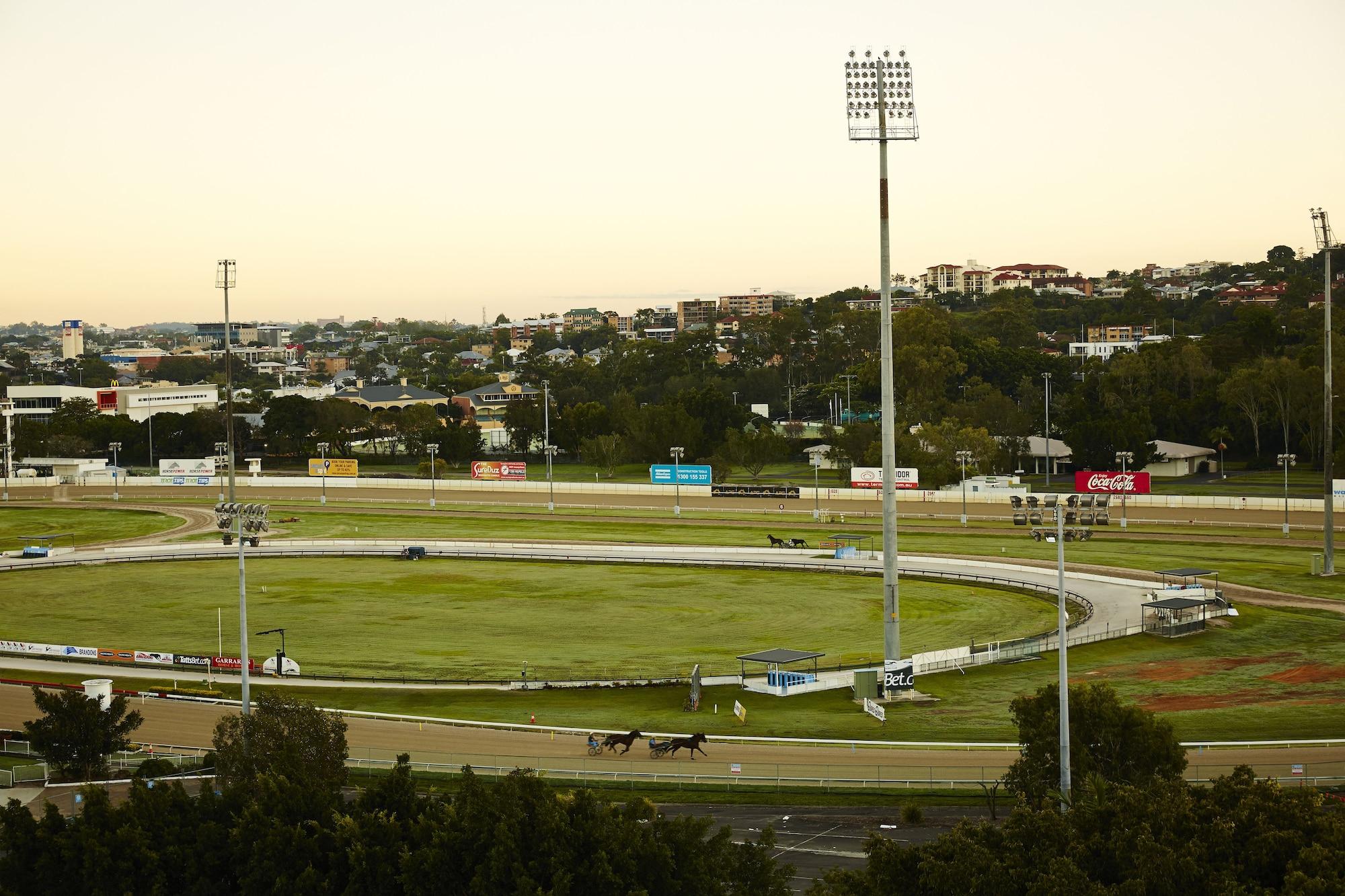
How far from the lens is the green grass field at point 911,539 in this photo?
6084 centimetres

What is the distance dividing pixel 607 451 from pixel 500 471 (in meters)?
11.3

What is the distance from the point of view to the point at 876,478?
9806cm

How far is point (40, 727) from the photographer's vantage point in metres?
29.9

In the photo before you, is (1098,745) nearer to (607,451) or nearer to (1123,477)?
(1123,477)

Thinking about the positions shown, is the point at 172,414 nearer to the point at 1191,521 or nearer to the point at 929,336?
the point at 929,336

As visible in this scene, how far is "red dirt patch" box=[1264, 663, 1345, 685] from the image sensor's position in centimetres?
3744

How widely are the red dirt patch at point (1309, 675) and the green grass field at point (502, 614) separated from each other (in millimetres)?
10186

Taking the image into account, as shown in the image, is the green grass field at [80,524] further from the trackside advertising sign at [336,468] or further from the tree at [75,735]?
the tree at [75,735]

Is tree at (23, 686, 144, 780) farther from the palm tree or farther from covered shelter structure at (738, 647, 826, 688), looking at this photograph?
the palm tree

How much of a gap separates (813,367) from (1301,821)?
16745 centimetres

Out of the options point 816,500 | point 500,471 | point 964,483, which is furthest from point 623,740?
point 500,471

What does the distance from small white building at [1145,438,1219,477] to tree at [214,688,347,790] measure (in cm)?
9016

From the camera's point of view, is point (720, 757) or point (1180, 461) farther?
point (1180, 461)

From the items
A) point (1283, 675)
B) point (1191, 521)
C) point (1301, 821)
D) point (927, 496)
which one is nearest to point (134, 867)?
point (1301, 821)
